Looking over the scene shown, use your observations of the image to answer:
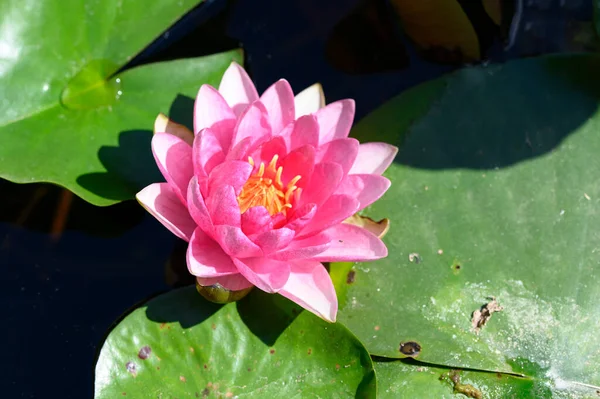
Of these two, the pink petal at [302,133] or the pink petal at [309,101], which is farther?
the pink petal at [309,101]

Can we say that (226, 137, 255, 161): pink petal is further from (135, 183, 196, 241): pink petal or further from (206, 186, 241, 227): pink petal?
(135, 183, 196, 241): pink petal

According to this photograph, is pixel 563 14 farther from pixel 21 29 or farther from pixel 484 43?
pixel 21 29

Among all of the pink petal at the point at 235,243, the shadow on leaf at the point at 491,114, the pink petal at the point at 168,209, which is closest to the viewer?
the pink petal at the point at 235,243

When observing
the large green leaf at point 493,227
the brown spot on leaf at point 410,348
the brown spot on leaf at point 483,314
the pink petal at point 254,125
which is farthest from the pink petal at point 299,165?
the brown spot on leaf at point 483,314

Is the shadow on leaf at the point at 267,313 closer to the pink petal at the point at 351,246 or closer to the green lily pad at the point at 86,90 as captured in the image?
the pink petal at the point at 351,246

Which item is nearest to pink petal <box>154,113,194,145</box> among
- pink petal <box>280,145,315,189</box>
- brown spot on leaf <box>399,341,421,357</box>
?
pink petal <box>280,145,315,189</box>

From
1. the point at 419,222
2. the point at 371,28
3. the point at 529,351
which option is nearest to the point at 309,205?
the point at 419,222
